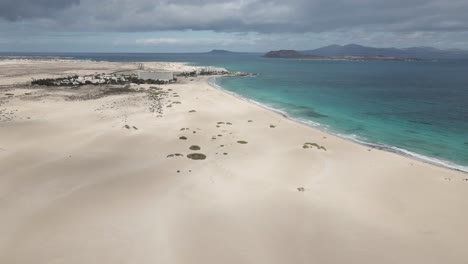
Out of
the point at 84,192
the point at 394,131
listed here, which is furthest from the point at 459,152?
the point at 84,192

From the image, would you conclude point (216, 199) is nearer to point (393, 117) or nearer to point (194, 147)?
point (194, 147)

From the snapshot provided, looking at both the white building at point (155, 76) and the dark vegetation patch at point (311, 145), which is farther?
the white building at point (155, 76)

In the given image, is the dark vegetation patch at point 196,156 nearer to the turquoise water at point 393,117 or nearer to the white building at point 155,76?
the turquoise water at point 393,117

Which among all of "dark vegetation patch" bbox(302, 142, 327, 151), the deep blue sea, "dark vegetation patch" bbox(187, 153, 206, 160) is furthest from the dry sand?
the deep blue sea

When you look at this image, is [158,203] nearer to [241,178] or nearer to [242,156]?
[241,178]

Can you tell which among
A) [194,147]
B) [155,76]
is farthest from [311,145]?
[155,76]

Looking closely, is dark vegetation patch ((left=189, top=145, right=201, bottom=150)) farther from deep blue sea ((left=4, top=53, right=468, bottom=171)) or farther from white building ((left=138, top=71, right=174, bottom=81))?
white building ((left=138, top=71, right=174, bottom=81))

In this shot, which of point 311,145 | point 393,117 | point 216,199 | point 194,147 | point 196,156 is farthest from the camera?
point 393,117

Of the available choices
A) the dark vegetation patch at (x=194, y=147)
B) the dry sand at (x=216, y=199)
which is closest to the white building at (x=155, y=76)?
the dry sand at (x=216, y=199)

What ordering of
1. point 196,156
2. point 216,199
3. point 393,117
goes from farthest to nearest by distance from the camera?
point 393,117
point 196,156
point 216,199
